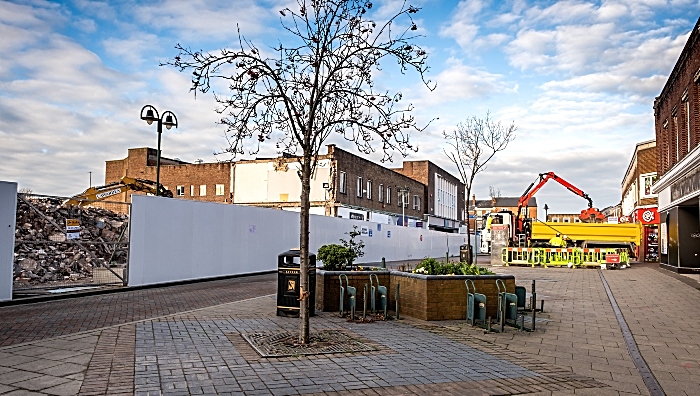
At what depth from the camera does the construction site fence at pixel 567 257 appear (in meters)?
33.6

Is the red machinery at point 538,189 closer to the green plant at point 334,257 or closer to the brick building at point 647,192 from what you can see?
the brick building at point 647,192

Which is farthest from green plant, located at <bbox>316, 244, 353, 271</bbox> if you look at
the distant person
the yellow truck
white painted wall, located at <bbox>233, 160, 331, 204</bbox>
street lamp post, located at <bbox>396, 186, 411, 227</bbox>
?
street lamp post, located at <bbox>396, 186, 411, 227</bbox>

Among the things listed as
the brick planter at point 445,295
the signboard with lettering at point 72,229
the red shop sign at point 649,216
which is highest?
the red shop sign at point 649,216

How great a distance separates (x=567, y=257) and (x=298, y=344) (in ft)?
95.1

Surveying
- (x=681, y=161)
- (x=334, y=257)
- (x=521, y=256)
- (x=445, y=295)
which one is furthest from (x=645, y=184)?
(x=445, y=295)

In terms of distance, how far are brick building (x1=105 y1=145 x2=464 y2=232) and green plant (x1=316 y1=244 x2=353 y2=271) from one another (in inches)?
1060

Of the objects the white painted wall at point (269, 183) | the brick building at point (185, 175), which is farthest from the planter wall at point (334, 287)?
the brick building at point (185, 175)

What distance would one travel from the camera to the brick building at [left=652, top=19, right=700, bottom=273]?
20.9m

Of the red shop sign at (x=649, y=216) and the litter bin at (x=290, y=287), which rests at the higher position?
the red shop sign at (x=649, y=216)

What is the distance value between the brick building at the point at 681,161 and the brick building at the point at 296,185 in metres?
20.7

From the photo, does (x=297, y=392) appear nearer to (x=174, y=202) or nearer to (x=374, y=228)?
(x=174, y=202)

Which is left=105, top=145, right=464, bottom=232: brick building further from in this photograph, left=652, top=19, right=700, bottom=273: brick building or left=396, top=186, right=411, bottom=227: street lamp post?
left=652, top=19, right=700, bottom=273: brick building

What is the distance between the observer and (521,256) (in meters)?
35.2

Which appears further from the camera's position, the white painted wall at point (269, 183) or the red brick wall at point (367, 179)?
the red brick wall at point (367, 179)
